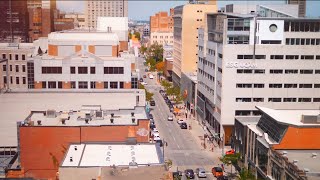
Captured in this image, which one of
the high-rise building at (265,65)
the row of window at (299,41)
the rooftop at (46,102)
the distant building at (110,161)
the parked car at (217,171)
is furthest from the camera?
the row of window at (299,41)

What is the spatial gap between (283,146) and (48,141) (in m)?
23.8

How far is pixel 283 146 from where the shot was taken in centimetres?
5016

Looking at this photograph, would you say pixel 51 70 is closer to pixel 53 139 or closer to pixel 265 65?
pixel 53 139

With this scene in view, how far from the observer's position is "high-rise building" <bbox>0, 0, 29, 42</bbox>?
119 meters

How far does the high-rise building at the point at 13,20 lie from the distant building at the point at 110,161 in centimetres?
8027

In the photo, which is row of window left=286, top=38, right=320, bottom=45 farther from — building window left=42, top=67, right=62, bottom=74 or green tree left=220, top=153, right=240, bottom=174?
building window left=42, top=67, right=62, bottom=74

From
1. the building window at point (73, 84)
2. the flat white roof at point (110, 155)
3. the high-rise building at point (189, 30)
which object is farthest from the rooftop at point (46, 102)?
the high-rise building at point (189, 30)

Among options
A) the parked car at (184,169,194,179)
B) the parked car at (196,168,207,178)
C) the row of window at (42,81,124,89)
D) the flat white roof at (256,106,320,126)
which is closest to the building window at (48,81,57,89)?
the row of window at (42,81,124,89)

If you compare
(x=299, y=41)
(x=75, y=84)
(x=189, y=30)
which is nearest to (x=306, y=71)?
(x=299, y=41)

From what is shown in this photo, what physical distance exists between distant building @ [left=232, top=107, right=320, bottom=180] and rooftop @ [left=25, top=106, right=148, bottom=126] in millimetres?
13365

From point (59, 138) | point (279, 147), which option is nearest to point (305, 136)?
point (279, 147)

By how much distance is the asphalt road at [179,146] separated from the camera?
63312 millimetres

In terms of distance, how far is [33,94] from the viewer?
6169 centimetres

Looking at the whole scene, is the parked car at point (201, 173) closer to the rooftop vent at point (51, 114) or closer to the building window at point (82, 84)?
the rooftop vent at point (51, 114)
